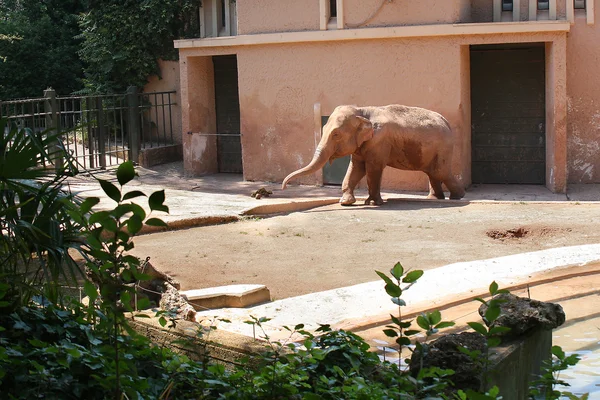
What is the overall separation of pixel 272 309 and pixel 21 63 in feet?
53.0

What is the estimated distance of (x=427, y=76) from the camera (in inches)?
660

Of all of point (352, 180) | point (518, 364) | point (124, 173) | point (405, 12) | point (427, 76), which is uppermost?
point (405, 12)

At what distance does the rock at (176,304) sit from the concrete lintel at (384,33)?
9704 mm

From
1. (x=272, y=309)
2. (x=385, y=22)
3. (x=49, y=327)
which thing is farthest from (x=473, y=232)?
(x=49, y=327)

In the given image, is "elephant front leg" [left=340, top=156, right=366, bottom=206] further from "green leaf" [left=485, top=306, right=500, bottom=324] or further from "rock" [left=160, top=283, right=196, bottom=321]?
"green leaf" [left=485, top=306, right=500, bottom=324]

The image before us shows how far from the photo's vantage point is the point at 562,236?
11.6 m

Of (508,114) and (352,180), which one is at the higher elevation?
(508,114)

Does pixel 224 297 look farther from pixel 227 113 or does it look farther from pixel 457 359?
pixel 227 113

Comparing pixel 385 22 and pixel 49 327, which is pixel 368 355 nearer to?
pixel 49 327

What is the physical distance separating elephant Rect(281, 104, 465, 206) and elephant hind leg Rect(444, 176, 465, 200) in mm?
18

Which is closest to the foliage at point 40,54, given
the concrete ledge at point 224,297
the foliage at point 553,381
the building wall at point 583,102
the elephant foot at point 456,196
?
the elephant foot at point 456,196

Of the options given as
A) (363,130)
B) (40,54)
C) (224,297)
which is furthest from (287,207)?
(40,54)

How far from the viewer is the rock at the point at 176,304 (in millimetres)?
7309

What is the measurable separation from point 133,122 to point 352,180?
235 inches
